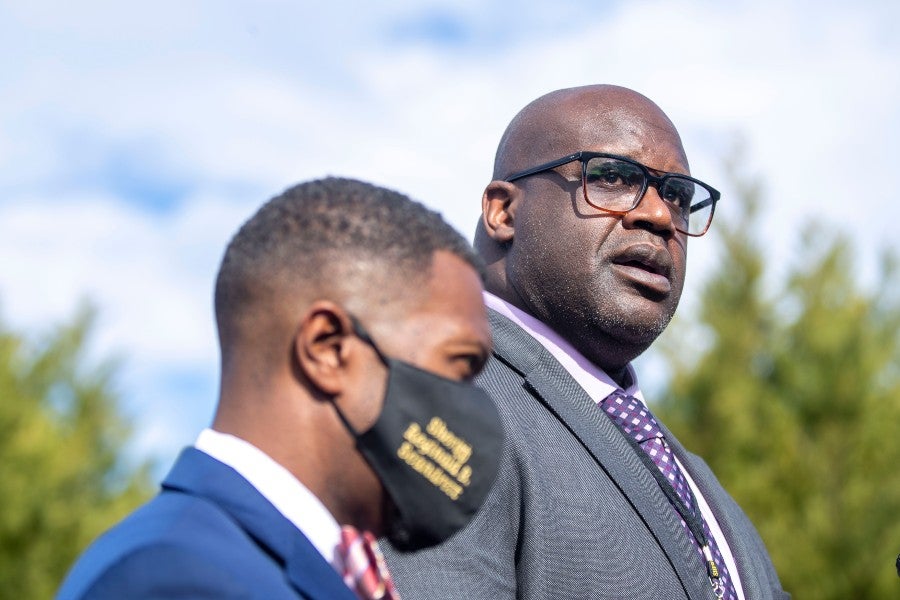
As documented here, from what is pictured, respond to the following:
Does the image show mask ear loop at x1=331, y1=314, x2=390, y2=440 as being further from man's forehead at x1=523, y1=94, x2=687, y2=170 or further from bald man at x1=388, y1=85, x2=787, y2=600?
man's forehead at x1=523, y1=94, x2=687, y2=170

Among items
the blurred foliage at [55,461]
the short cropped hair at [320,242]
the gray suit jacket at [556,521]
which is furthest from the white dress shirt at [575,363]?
the blurred foliage at [55,461]

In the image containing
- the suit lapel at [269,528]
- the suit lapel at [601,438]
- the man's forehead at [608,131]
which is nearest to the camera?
the suit lapel at [269,528]

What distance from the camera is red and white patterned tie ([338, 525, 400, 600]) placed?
2049mm

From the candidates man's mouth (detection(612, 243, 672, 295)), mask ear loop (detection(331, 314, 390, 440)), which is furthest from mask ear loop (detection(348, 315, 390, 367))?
man's mouth (detection(612, 243, 672, 295))

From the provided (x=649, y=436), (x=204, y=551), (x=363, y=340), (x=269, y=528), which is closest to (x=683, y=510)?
(x=649, y=436)

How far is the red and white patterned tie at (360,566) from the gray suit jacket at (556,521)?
71 centimetres

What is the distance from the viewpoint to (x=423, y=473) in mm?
2107

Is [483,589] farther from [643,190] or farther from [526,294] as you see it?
[643,190]

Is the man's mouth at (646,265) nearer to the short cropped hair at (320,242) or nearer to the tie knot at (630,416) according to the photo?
the tie knot at (630,416)

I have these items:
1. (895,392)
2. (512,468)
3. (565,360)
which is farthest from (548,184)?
(895,392)

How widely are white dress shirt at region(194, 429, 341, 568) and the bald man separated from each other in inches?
30.9

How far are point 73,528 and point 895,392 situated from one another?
39.3 feet

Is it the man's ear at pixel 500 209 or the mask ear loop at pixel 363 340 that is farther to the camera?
the man's ear at pixel 500 209

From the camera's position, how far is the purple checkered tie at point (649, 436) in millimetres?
3469
